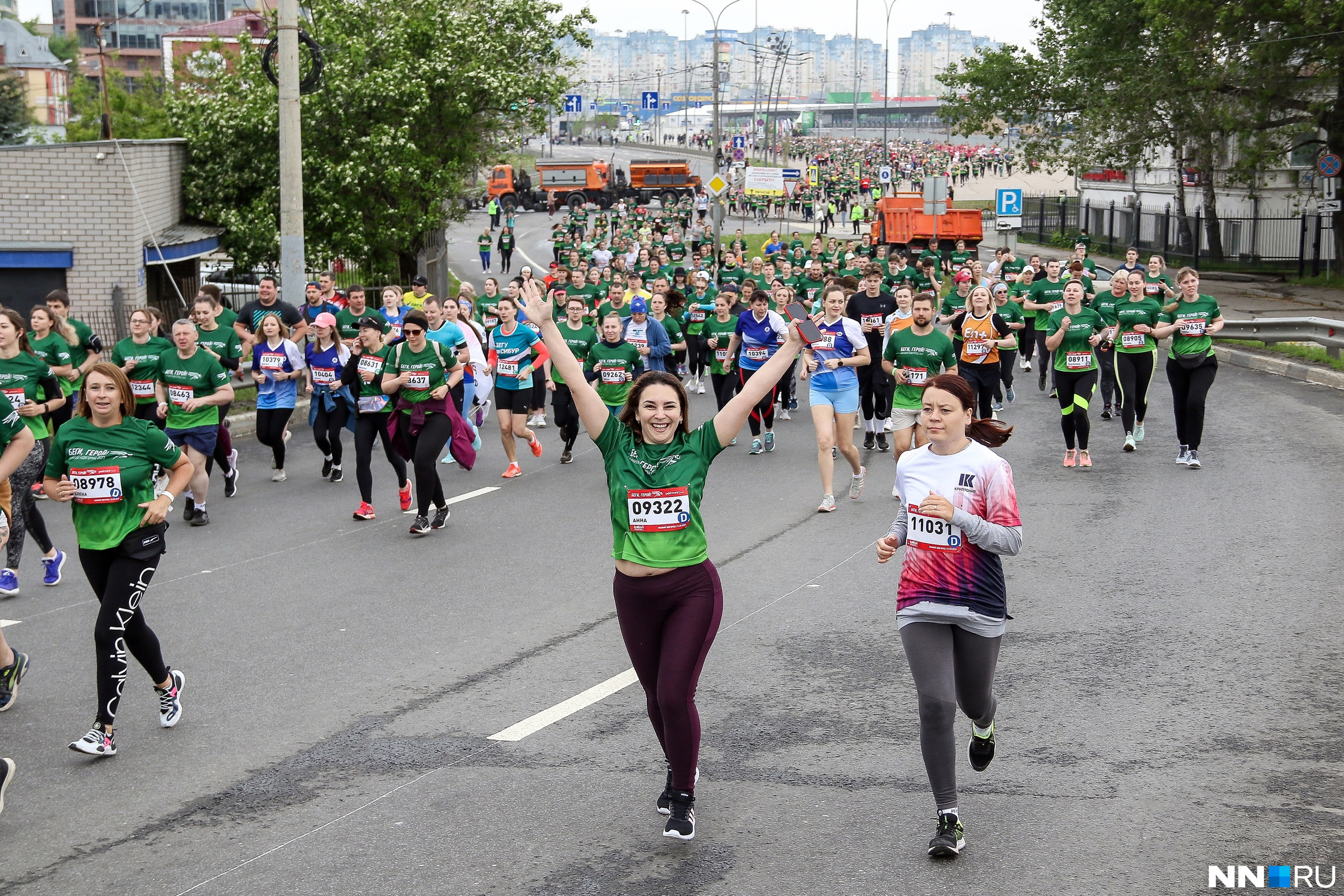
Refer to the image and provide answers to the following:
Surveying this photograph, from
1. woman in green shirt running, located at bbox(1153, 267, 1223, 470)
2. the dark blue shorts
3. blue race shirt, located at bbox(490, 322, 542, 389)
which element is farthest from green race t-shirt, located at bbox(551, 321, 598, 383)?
woman in green shirt running, located at bbox(1153, 267, 1223, 470)

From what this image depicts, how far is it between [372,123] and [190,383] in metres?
16.5

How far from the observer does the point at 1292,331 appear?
23.6 meters

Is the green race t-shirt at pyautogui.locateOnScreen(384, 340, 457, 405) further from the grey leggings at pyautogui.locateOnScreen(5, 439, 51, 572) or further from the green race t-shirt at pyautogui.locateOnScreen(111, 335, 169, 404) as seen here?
the grey leggings at pyautogui.locateOnScreen(5, 439, 51, 572)

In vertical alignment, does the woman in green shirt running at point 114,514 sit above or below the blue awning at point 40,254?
below

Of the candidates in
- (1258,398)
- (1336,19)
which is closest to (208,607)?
(1258,398)

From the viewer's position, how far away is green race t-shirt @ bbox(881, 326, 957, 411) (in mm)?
12195

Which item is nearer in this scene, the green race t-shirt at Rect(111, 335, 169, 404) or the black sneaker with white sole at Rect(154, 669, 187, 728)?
the black sneaker with white sole at Rect(154, 669, 187, 728)

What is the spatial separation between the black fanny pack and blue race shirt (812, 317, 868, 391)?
665cm

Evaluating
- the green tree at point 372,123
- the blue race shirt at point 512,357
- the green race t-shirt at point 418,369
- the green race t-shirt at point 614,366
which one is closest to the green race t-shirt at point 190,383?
the green race t-shirt at point 418,369

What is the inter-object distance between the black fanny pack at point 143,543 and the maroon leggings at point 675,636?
2.50m

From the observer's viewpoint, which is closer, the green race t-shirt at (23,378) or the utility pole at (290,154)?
the green race t-shirt at (23,378)

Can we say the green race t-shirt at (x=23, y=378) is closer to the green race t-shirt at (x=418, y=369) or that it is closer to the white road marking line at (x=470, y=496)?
the green race t-shirt at (x=418, y=369)

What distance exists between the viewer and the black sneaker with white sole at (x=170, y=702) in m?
6.83

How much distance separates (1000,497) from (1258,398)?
609 inches
